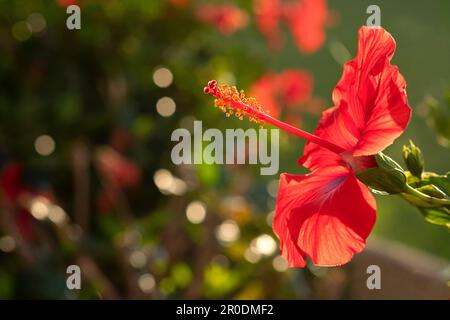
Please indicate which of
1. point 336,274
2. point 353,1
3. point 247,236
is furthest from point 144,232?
point 353,1

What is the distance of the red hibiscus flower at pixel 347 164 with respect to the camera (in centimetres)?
60

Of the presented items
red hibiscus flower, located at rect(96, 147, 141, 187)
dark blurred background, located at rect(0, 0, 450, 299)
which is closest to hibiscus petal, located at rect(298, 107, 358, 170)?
dark blurred background, located at rect(0, 0, 450, 299)

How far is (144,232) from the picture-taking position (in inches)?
62.0

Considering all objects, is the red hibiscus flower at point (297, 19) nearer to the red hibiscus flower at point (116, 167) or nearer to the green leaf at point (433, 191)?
the red hibiscus flower at point (116, 167)

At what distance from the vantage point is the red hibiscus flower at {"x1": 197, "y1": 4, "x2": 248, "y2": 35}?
6.95 feet

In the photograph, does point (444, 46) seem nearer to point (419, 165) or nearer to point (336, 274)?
point (336, 274)

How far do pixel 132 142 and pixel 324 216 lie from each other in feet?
4.69

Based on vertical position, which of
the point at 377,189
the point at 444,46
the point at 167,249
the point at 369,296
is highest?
the point at 444,46

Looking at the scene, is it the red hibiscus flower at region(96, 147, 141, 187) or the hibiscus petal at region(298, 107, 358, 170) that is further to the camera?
the red hibiscus flower at region(96, 147, 141, 187)

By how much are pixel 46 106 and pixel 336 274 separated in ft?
2.71

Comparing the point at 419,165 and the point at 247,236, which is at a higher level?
the point at 419,165

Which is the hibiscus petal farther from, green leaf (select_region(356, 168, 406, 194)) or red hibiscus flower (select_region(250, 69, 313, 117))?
red hibiscus flower (select_region(250, 69, 313, 117))

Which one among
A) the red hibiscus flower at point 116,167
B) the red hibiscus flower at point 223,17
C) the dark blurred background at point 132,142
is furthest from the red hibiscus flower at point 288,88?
the red hibiscus flower at point 116,167

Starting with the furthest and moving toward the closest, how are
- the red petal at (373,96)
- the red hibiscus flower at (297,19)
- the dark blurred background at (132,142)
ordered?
the red hibiscus flower at (297,19), the dark blurred background at (132,142), the red petal at (373,96)
